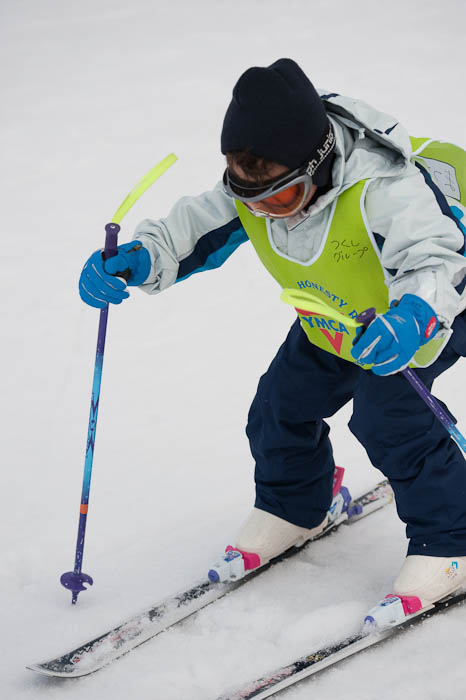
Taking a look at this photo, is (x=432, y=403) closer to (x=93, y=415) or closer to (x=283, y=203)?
(x=283, y=203)

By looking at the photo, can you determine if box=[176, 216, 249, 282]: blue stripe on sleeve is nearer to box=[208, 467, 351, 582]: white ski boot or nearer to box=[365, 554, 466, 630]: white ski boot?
box=[208, 467, 351, 582]: white ski boot

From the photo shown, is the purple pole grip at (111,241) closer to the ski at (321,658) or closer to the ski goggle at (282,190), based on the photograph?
the ski goggle at (282,190)

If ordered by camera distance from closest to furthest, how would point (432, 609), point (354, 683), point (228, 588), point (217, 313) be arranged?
point (354, 683), point (432, 609), point (228, 588), point (217, 313)

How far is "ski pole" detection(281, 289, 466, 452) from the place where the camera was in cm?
204

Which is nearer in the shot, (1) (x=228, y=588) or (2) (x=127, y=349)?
(1) (x=228, y=588)

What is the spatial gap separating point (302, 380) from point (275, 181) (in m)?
0.79

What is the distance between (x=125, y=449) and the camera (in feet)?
12.1

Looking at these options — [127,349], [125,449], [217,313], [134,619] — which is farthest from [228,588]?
[217,313]

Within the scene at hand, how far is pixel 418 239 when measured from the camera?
2102mm

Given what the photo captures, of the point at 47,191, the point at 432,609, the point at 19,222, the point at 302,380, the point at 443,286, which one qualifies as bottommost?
the point at 432,609

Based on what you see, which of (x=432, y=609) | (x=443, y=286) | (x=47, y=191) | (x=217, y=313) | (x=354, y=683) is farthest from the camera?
(x=47, y=191)

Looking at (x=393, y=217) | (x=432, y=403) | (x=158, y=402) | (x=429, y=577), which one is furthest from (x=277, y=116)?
(x=158, y=402)

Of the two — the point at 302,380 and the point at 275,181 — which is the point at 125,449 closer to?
the point at 302,380

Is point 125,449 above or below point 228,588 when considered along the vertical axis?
above
